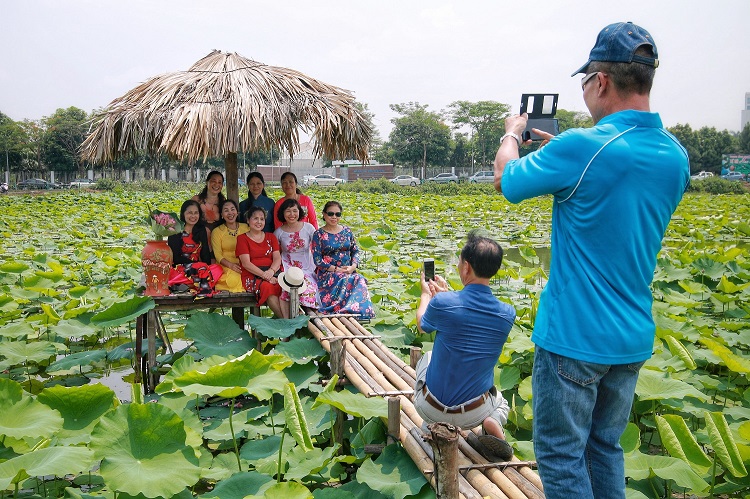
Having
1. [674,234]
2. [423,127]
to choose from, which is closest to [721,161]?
[423,127]

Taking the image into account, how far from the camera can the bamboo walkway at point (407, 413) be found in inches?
79.2

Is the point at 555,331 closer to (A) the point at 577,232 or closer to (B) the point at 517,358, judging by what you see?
(A) the point at 577,232

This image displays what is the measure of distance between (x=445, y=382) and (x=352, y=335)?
143cm

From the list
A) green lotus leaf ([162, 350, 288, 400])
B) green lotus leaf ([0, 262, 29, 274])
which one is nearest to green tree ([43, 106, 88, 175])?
green lotus leaf ([0, 262, 29, 274])

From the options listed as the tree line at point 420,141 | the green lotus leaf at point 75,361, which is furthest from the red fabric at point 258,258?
the tree line at point 420,141

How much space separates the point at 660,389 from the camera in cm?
285

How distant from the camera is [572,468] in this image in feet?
4.55

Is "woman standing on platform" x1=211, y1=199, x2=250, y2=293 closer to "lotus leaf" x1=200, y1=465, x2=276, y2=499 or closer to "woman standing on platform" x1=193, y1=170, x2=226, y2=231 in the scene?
"woman standing on platform" x1=193, y1=170, x2=226, y2=231

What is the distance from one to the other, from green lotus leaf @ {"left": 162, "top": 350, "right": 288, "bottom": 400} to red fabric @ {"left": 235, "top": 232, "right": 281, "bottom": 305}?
1.70 metres

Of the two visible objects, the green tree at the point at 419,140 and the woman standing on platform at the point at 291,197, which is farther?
the green tree at the point at 419,140

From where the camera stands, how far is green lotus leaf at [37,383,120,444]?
2.50 m

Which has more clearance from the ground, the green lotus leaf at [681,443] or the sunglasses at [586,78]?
the sunglasses at [586,78]

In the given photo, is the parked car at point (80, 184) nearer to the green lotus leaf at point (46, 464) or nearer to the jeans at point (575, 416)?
the green lotus leaf at point (46, 464)

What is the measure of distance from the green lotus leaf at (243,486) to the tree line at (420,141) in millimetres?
31873
